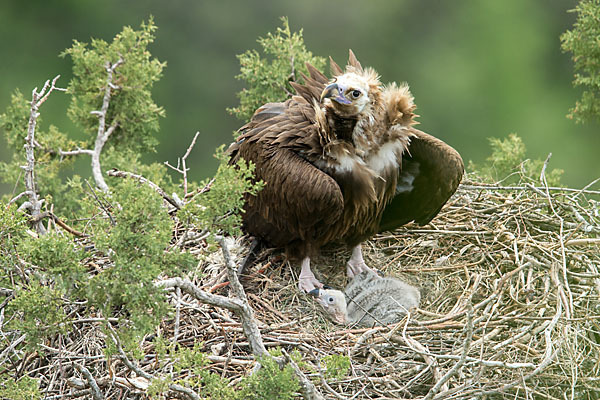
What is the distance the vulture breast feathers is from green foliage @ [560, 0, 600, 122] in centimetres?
126

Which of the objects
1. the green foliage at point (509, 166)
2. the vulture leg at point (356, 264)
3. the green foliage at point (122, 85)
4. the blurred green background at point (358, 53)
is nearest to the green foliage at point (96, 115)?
the green foliage at point (122, 85)

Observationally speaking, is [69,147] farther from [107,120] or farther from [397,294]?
[397,294]

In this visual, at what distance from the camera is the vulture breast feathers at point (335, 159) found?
13.8ft

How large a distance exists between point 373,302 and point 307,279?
Result: 0.41m

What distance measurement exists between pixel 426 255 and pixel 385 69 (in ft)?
18.7

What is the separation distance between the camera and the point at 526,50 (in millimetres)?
10188

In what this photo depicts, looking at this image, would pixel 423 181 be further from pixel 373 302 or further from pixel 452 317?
pixel 452 317

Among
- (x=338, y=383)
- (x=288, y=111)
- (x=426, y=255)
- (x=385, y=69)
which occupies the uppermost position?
(x=385, y=69)

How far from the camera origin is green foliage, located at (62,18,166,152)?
5.04m

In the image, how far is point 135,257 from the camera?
111 inches

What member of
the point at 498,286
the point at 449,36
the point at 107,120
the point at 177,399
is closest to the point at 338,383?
the point at 177,399

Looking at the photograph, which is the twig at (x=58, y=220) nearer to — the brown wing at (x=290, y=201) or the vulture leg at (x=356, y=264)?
the brown wing at (x=290, y=201)

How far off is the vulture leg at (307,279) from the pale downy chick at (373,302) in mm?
130

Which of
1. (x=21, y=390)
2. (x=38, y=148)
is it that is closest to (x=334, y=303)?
(x=21, y=390)
